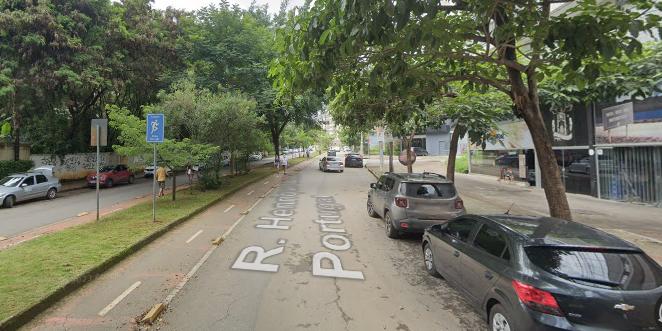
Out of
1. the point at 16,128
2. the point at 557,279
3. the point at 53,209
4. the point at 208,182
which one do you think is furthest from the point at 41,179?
the point at 557,279

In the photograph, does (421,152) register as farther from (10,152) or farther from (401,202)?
(401,202)

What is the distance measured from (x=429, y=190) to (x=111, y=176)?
870 inches

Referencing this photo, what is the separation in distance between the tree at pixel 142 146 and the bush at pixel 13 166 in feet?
43.5

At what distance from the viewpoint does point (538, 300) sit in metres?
3.68

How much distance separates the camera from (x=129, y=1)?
2233cm

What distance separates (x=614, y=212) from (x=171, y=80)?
21399 mm

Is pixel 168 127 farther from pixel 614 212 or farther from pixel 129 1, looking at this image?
pixel 614 212

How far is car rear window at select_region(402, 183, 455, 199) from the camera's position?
890cm

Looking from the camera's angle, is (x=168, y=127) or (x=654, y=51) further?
(x=168, y=127)

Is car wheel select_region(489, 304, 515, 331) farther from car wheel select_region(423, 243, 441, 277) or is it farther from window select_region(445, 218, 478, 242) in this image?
car wheel select_region(423, 243, 441, 277)

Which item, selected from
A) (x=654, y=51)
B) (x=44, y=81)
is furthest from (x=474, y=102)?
(x=44, y=81)

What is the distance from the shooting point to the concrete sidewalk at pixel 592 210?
391 inches

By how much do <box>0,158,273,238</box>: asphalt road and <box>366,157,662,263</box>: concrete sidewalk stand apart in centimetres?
1447

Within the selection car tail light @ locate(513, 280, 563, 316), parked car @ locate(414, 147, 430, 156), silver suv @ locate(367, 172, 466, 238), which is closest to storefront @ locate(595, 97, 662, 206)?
silver suv @ locate(367, 172, 466, 238)
